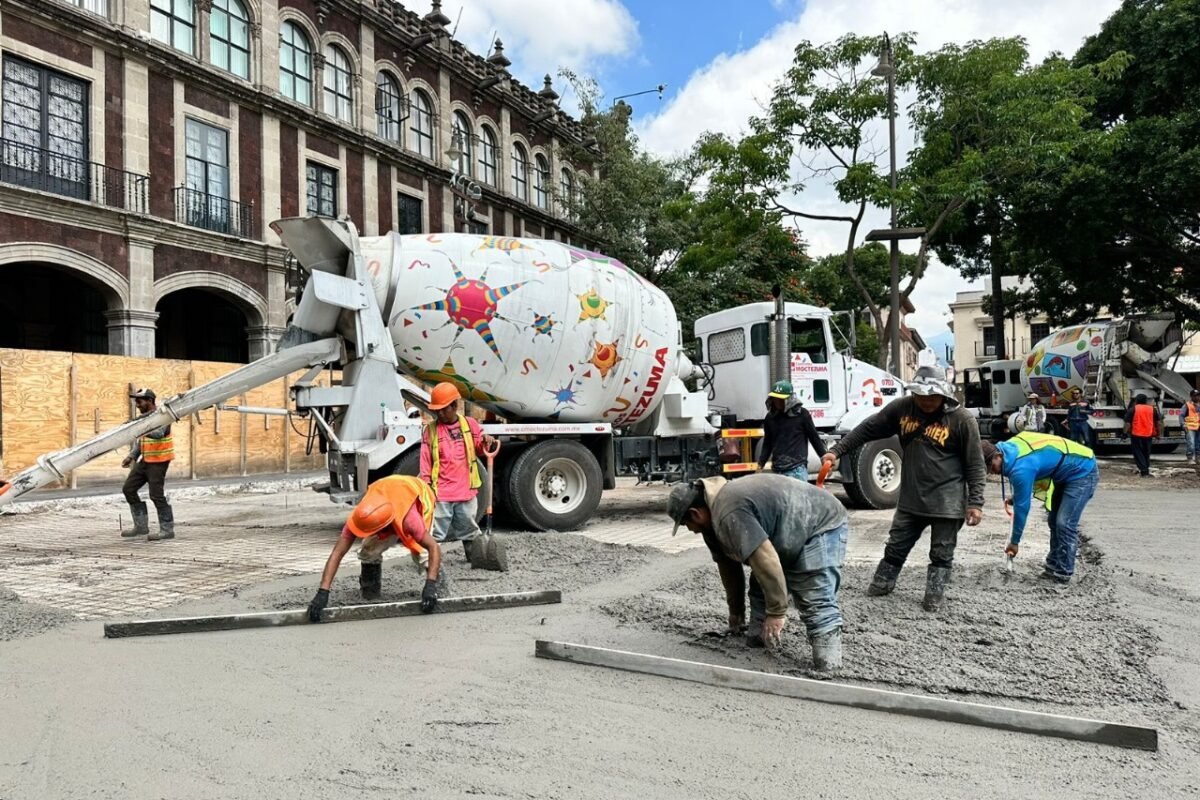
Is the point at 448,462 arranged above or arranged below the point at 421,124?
below

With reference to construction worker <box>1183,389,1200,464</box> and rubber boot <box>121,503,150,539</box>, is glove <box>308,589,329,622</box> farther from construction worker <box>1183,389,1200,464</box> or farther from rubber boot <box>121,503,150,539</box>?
construction worker <box>1183,389,1200,464</box>

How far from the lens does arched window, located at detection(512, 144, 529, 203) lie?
107ft

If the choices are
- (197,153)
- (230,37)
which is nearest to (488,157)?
(230,37)

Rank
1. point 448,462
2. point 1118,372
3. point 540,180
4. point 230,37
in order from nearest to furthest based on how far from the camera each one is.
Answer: point 448,462, point 230,37, point 1118,372, point 540,180

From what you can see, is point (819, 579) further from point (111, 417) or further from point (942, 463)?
Result: point (111, 417)

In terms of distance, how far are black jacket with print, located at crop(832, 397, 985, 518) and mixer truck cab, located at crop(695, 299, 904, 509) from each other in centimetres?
595

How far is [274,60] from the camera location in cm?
2219

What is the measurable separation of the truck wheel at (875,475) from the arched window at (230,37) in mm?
18046

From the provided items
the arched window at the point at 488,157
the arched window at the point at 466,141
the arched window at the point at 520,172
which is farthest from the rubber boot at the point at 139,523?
the arched window at the point at 520,172

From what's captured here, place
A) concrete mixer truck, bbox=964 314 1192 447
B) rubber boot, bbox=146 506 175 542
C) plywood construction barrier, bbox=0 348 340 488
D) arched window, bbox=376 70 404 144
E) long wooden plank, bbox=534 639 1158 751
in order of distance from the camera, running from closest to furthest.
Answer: long wooden plank, bbox=534 639 1158 751, rubber boot, bbox=146 506 175 542, plywood construction barrier, bbox=0 348 340 488, concrete mixer truck, bbox=964 314 1192 447, arched window, bbox=376 70 404 144

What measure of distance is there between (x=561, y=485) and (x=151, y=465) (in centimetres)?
466

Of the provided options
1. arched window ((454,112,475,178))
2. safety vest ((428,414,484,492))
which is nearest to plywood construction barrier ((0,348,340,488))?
safety vest ((428,414,484,492))

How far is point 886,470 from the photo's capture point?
12656mm

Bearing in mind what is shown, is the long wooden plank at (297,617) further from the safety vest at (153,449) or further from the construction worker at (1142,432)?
the construction worker at (1142,432)
